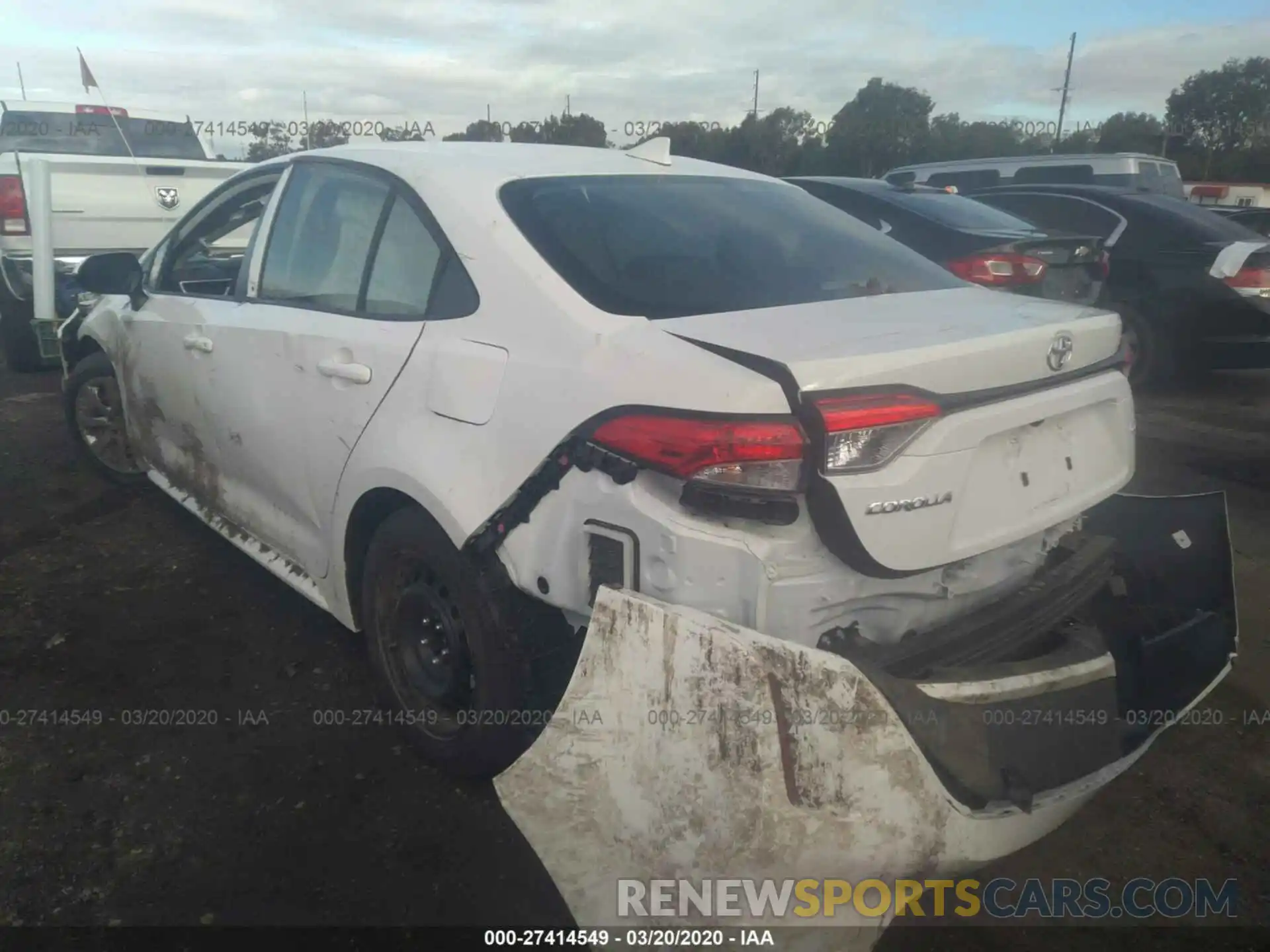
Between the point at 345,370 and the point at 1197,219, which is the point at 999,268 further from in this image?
the point at 345,370

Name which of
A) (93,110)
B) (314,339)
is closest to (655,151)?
(314,339)

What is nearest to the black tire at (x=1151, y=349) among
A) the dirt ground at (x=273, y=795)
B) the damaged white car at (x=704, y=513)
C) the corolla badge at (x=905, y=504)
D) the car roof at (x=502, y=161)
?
the dirt ground at (x=273, y=795)

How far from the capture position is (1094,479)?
8.00 feet

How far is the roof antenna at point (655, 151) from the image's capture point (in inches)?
123

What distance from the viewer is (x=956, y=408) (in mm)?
2002

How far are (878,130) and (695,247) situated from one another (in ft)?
127

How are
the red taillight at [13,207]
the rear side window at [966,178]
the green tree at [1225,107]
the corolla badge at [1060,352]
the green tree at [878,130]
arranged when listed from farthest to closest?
the green tree at [1225,107] < the green tree at [878,130] < the rear side window at [966,178] < the red taillight at [13,207] < the corolla badge at [1060,352]

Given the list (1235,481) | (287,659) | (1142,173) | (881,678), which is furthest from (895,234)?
(1142,173)

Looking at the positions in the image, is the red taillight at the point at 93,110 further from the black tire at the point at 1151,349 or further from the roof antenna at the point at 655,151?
the black tire at the point at 1151,349

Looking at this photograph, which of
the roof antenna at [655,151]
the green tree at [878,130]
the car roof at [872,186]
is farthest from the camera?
the green tree at [878,130]

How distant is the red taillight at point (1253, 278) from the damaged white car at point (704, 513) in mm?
4922

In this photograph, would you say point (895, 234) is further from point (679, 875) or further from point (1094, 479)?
point (679, 875)

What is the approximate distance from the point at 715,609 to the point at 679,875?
19.2 inches

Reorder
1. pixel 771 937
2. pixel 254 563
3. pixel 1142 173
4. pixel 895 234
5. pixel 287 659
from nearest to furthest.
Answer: pixel 771 937 < pixel 287 659 < pixel 254 563 < pixel 895 234 < pixel 1142 173
